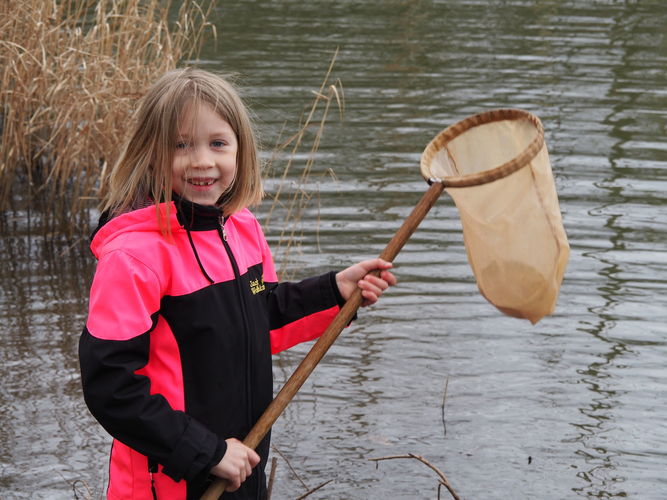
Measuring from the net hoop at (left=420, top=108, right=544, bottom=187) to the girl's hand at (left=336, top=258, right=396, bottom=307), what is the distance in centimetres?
24

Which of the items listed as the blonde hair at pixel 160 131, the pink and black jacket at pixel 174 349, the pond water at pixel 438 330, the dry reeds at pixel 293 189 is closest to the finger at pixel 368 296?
the pink and black jacket at pixel 174 349

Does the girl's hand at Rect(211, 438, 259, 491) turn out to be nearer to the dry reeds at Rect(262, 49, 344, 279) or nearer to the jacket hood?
the jacket hood

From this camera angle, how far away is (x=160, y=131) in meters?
2.47

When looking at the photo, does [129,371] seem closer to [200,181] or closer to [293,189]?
[200,181]

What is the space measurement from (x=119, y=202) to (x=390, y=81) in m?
8.14

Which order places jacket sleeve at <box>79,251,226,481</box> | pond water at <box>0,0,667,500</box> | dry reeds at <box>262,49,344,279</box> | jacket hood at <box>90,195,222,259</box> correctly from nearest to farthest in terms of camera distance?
jacket sleeve at <box>79,251,226,481</box> → jacket hood at <box>90,195,222,259</box> → pond water at <box>0,0,667,500</box> → dry reeds at <box>262,49,344,279</box>

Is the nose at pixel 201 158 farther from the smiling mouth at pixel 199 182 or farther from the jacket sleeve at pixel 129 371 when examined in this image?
the jacket sleeve at pixel 129 371

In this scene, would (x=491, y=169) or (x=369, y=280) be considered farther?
(x=369, y=280)

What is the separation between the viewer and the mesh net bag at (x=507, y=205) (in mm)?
2533

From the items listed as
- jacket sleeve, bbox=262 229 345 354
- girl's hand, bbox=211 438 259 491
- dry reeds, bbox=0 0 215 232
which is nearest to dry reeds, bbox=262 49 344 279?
dry reeds, bbox=0 0 215 232

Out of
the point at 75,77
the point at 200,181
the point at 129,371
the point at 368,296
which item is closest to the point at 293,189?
the point at 75,77

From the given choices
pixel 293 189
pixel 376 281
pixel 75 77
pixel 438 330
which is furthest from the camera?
pixel 293 189

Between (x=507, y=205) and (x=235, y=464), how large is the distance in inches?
33.6

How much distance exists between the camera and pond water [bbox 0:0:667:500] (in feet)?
13.7
